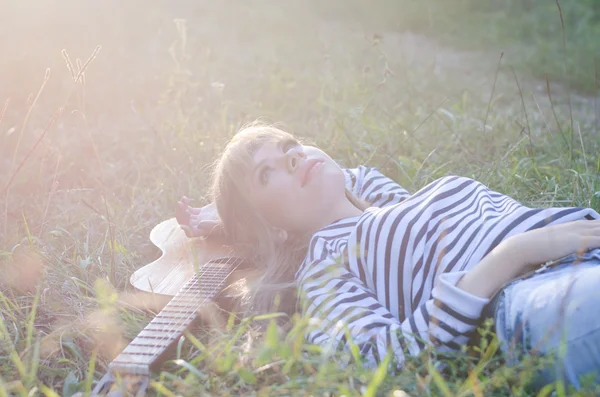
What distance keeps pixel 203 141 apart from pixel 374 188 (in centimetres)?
135

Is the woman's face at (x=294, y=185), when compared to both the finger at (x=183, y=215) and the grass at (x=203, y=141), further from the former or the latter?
the finger at (x=183, y=215)

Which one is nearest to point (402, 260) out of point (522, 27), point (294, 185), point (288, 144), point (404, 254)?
point (404, 254)

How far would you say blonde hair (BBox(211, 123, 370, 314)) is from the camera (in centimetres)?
230

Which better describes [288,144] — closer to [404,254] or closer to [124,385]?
[404,254]

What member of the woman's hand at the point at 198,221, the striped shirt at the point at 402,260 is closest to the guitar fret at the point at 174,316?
the striped shirt at the point at 402,260

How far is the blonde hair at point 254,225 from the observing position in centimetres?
230

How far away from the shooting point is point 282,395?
1630 mm

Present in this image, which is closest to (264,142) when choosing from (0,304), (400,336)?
(400,336)

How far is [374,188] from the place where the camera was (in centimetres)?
279

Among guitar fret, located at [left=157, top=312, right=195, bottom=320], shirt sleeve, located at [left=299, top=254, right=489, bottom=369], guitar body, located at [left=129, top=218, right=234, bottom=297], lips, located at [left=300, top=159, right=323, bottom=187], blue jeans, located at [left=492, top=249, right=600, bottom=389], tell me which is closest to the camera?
blue jeans, located at [left=492, top=249, right=600, bottom=389]

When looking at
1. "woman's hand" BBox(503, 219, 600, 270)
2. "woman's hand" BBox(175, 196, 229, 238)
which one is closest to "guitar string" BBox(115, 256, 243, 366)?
"woman's hand" BBox(175, 196, 229, 238)

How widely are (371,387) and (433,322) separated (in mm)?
355

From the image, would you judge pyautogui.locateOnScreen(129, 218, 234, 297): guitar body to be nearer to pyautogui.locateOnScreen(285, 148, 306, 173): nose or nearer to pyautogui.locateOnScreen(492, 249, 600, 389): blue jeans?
pyautogui.locateOnScreen(285, 148, 306, 173): nose

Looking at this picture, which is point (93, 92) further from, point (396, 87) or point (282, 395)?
point (282, 395)
